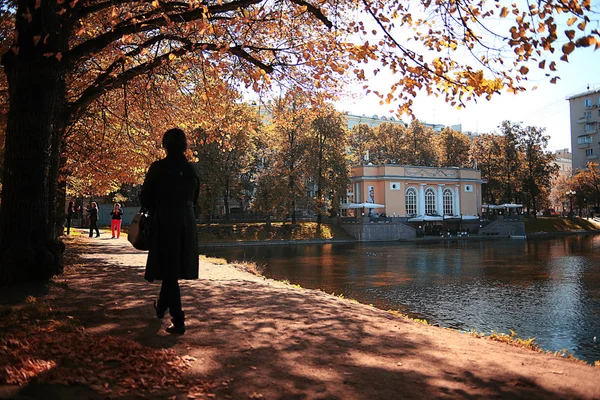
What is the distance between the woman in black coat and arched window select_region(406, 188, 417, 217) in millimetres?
53796

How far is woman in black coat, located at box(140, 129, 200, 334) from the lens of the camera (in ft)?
15.1

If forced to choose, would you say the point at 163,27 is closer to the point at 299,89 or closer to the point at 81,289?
the point at 299,89

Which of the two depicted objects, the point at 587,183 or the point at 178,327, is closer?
the point at 178,327

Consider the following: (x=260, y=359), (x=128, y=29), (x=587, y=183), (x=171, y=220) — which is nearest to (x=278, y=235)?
(x=128, y=29)

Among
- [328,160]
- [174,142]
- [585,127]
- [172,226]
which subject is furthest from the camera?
[585,127]

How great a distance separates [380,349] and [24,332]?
336 cm

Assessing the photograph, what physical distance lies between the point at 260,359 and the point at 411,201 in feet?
180

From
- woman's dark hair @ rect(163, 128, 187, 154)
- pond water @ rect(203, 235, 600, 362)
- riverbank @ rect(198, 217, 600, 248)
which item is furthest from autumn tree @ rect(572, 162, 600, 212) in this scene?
woman's dark hair @ rect(163, 128, 187, 154)

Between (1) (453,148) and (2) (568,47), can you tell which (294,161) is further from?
(2) (568,47)

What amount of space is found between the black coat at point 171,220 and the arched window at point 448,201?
5848 cm

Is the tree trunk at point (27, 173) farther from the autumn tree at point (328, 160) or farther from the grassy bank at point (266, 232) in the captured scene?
the autumn tree at point (328, 160)

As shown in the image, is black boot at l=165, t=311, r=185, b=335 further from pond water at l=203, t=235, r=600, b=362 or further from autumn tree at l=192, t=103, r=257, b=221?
autumn tree at l=192, t=103, r=257, b=221

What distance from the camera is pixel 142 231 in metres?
4.79

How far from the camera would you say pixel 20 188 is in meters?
6.55
